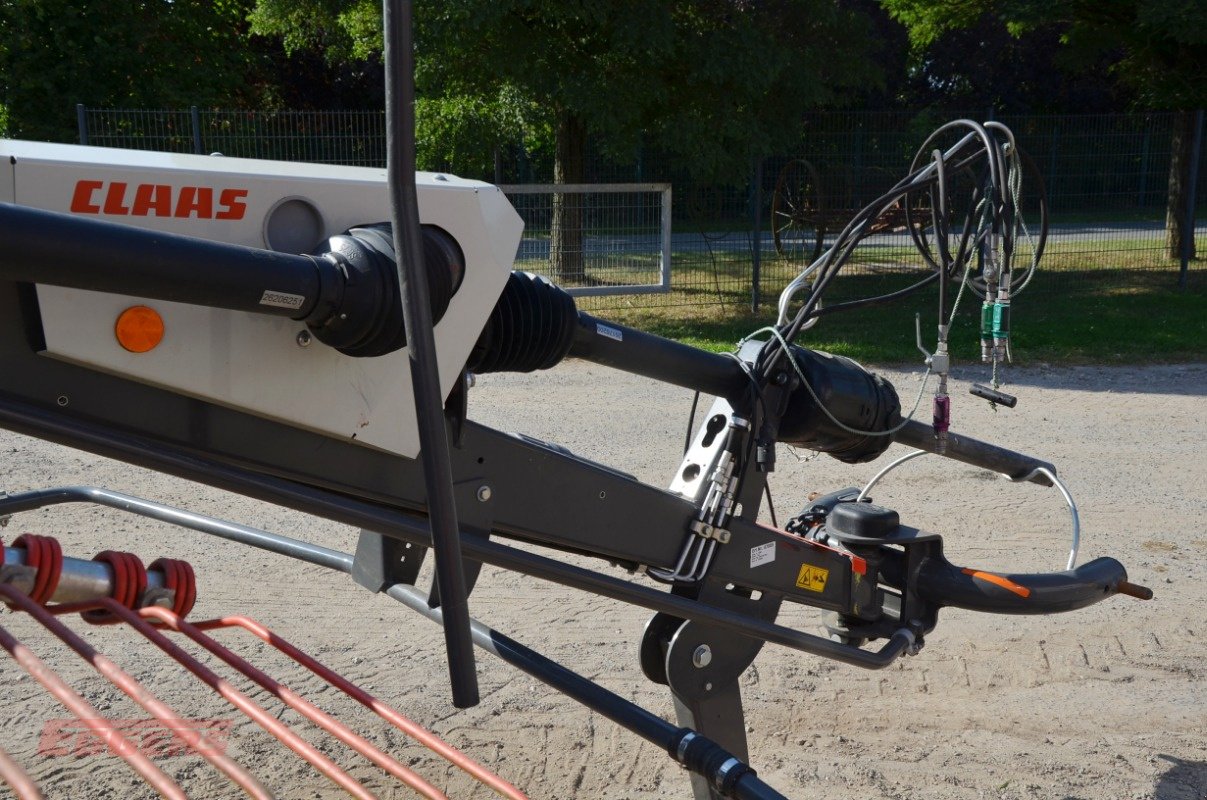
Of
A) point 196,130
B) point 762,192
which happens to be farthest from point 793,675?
point 196,130

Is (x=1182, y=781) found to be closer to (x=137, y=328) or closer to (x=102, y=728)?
(x=102, y=728)

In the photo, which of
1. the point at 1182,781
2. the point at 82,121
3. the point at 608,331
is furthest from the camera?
the point at 82,121

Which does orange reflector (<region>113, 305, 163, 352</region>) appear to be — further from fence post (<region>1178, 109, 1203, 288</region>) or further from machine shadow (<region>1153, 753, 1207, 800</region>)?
fence post (<region>1178, 109, 1203, 288</region>)

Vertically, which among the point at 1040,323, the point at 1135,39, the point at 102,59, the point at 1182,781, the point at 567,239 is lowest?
the point at 1182,781

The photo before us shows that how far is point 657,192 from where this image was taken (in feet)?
41.6

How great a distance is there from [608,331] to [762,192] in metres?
10.7

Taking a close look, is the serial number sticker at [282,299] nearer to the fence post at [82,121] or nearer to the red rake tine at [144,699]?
the red rake tine at [144,699]

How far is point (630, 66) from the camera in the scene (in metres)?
11.5

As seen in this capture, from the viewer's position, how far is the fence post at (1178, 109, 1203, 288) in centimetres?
1466

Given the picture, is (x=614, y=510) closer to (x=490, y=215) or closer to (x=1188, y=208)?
(x=490, y=215)

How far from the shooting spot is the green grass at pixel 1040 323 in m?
10.9

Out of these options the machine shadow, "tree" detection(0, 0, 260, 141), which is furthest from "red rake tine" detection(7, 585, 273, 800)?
"tree" detection(0, 0, 260, 141)

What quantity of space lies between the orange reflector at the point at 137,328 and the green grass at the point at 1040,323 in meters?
8.88

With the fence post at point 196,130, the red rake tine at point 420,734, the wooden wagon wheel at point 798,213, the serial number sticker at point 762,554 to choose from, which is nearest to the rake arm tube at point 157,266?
the red rake tine at point 420,734
